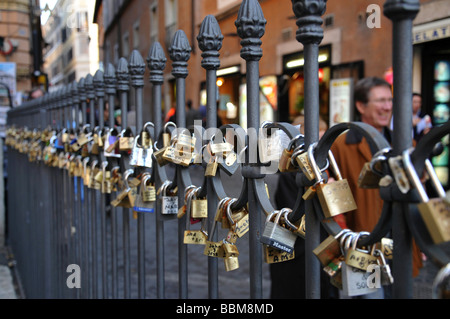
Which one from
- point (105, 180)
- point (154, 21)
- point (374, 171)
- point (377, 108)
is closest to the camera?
point (374, 171)

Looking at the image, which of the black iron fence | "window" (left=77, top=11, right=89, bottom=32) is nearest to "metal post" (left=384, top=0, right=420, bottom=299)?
the black iron fence

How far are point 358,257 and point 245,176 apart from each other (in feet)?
1.19

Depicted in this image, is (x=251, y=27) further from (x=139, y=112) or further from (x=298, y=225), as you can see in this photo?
(x=139, y=112)

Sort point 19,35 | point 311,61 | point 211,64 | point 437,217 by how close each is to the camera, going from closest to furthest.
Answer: point 437,217 → point 311,61 → point 211,64 → point 19,35

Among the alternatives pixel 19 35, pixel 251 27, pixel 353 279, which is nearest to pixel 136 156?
pixel 251 27

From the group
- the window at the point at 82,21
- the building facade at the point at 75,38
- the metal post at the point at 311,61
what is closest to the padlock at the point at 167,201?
the metal post at the point at 311,61

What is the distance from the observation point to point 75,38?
5009 centimetres

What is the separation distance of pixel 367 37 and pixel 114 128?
23.5ft

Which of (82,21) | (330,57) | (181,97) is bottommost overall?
(181,97)

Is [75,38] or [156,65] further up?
[75,38]

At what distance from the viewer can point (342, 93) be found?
8.66m

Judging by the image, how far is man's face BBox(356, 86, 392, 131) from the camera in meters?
2.93

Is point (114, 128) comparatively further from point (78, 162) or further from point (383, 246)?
point (383, 246)
